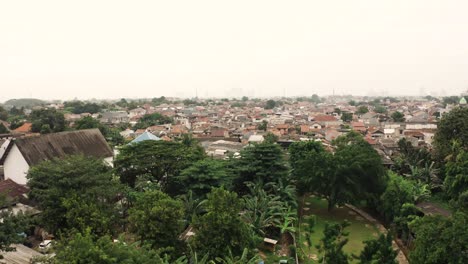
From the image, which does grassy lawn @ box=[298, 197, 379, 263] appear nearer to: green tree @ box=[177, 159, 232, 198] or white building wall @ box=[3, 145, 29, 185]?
green tree @ box=[177, 159, 232, 198]

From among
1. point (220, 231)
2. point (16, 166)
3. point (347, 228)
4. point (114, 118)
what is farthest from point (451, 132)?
point (114, 118)

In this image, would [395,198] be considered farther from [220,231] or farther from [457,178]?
[220,231]

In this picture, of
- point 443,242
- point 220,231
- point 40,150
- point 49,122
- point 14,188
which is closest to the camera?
point 443,242

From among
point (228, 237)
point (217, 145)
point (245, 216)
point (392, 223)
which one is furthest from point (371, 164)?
point (217, 145)

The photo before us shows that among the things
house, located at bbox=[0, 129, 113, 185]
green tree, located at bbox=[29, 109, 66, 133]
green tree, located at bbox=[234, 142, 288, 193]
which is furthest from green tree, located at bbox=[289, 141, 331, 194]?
green tree, located at bbox=[29, 109, 66, 133]

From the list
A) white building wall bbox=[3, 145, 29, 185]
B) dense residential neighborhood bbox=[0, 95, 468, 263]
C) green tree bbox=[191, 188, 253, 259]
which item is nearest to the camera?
dense residential neighborhood bbox=[0, 95, 468, 263]

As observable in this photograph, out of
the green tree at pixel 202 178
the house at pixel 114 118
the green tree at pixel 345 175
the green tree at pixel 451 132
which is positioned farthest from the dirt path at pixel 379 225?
the house at pixel 114 118
